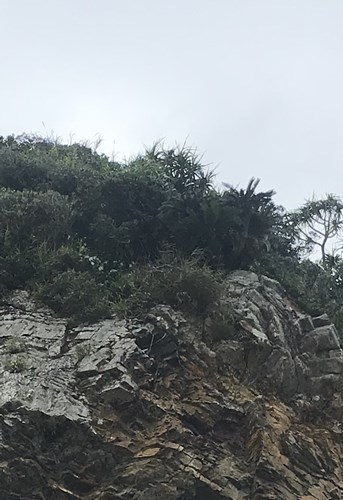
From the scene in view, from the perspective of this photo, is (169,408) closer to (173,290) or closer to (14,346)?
(14,346)

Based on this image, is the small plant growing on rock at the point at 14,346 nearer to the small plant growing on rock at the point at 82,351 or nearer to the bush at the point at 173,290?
the small plant growing on rock at the point at 82,351

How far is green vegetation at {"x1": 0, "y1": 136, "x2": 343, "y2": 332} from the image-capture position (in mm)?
13680

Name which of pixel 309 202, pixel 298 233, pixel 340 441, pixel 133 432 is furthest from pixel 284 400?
pixel 309 202

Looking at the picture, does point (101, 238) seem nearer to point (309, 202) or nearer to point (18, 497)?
point (18, 497)

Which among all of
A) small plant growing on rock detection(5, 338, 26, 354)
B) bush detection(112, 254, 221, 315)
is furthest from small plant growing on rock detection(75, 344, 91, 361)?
bush detection(112, 254, 221, 315)

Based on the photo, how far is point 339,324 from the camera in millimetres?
16266

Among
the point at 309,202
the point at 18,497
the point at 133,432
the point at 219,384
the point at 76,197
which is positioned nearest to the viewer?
the point at 18,497

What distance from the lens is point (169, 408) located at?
1128 centimetres

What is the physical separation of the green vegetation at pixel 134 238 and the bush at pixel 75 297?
19mm

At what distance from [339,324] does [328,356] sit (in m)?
2.41

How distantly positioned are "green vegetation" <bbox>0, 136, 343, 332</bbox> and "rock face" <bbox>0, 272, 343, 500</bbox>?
0.58m

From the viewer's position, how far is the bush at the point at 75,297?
13.1 meters

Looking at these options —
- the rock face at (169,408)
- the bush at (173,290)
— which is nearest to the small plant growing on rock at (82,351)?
the rock face at (169,408)

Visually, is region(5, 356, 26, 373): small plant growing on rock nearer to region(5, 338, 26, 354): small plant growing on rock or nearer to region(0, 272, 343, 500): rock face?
region(0, 272, 343, 500): rock face
